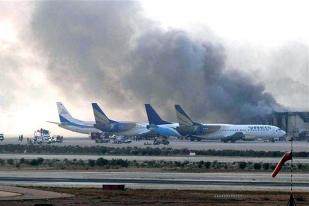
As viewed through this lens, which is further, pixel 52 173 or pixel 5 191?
pixel 52 173

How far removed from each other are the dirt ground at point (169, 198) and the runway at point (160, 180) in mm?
5033

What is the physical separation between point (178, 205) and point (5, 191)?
13316mm

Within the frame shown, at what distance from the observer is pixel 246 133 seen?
19900 cm

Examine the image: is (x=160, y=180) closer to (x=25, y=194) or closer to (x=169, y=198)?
(x=169, y=198)

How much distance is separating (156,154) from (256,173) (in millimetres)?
48615

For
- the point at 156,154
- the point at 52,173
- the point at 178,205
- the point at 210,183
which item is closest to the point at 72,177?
the point at 52,173

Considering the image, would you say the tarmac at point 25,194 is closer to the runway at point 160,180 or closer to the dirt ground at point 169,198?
the dirt ground at point 169,198

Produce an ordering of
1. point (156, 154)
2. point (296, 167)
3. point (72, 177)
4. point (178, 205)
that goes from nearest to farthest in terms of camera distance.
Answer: point (178, 205)
point (72, 177)
point (296, 167)
point (156, 154)

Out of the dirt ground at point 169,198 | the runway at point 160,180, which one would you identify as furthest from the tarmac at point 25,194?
the runway at point 160,180

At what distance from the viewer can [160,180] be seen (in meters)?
70.2

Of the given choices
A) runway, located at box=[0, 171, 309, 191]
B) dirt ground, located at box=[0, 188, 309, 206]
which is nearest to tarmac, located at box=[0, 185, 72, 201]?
dirt ground, located at box=[0, 188, 309, 206]

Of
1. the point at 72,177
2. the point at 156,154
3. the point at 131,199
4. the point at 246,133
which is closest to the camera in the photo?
the point at 131,199

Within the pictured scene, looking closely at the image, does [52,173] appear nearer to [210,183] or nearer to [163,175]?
[163,175]

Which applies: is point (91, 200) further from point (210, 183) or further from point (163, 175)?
point (163, 175)
